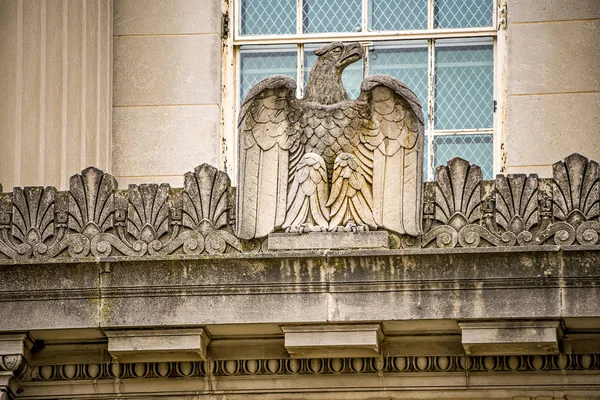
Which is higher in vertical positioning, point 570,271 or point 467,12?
point 467,12

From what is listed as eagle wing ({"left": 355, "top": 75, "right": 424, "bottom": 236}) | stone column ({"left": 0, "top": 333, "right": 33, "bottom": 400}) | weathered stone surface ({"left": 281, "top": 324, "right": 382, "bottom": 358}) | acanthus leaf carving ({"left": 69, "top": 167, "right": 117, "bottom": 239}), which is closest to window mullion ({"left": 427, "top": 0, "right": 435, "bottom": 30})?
eagle wing ({"left": 355, "top": 75, "right": 424, "bottom": 236})

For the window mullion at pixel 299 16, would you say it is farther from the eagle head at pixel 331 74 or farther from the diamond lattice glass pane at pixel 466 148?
the eagle head at pixel 331 74

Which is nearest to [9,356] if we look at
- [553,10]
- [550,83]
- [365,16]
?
[365,16]

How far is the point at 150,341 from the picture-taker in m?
15.1

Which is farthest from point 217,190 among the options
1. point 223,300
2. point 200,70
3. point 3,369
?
point 200,70

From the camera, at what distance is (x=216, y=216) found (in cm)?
1532

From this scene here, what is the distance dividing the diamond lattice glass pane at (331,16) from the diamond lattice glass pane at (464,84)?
0.95 metres

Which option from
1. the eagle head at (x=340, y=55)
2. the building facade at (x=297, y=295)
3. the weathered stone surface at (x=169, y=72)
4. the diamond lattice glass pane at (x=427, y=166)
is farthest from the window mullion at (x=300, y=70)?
the building facade at (x=297, y=295)

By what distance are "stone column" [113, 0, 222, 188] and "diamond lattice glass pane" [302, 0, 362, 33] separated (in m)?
0.95

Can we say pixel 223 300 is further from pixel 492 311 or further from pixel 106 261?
pixel 492 311

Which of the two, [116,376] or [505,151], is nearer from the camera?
[116,376]

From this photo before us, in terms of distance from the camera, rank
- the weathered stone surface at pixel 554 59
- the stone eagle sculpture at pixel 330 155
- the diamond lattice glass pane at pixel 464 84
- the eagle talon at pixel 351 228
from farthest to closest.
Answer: the diamond lattice glass pane at pixel 464 84, the weathered stone surface at pixel 554 59, the stone eagle sculpture at pixel 330 155, the eagle talon at pixel 351 228

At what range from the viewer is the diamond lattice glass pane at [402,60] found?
61.7 ft

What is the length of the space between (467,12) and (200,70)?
2.84 metres
